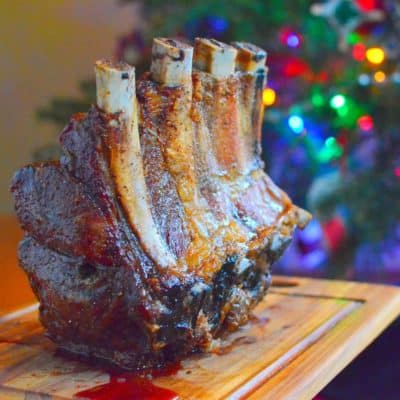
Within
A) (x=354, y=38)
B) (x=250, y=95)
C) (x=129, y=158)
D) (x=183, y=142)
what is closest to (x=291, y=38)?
(x=354, y=38)

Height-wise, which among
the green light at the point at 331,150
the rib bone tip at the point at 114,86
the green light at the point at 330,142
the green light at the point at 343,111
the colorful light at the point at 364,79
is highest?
the rib bone tip at the point at 114,86

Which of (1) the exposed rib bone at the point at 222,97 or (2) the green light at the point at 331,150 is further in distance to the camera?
(2) the green light at the point at 331,150

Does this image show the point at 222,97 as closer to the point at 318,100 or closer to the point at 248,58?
the point at 248,58

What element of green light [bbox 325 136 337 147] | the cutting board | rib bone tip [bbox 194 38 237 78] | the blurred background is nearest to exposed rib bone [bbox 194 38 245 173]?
rib bone tip [bbox 194 38 237 78]

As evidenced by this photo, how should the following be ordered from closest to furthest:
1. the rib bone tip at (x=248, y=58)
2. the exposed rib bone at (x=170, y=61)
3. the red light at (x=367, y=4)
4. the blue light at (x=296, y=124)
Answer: the exposed rib bone at (x=170, y=61) < the rib bone tip at (x=248, y=58) < the red light at (x=367, y=4) < the blue light at (x=296, y=124)

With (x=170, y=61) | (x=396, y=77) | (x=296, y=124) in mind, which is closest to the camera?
(x=170, y=61)

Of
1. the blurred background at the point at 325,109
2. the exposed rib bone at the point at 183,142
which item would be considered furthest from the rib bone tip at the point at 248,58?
the blurred background at the point at 325,109

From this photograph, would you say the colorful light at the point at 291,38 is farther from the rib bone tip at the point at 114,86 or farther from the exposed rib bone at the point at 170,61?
the rib bone tip at the point at 114,86
